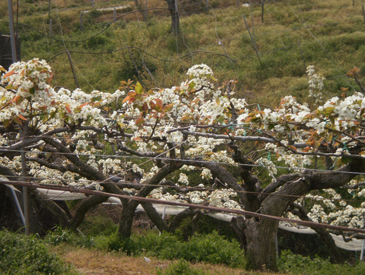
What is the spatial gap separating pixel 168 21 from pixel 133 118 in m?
18.5

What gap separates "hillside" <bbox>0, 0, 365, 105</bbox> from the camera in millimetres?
17688

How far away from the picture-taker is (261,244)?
18.8 ft

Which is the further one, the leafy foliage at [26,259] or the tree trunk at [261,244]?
the tree trunk at [261,244]

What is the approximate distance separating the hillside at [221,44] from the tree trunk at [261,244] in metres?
9.92

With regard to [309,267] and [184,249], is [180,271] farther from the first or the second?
[309,267]

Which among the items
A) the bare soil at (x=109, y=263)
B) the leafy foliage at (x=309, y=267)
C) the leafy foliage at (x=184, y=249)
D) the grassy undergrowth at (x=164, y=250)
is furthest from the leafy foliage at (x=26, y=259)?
the leafy foliage at (x=309, y=267)

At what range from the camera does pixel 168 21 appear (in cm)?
2242

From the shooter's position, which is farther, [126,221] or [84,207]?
[84,207]

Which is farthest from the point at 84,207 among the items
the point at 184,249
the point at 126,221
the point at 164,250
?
the point at 184,249

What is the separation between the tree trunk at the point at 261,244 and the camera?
5703mm

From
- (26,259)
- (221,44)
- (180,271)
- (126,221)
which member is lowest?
(126,221)

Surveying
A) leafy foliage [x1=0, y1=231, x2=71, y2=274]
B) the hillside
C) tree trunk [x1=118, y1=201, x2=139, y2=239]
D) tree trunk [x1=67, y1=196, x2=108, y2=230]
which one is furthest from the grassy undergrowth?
the hillside

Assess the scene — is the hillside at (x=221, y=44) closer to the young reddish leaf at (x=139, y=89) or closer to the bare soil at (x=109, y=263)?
the bare soil at (x=109, y=263)

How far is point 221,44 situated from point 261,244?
541 inches
